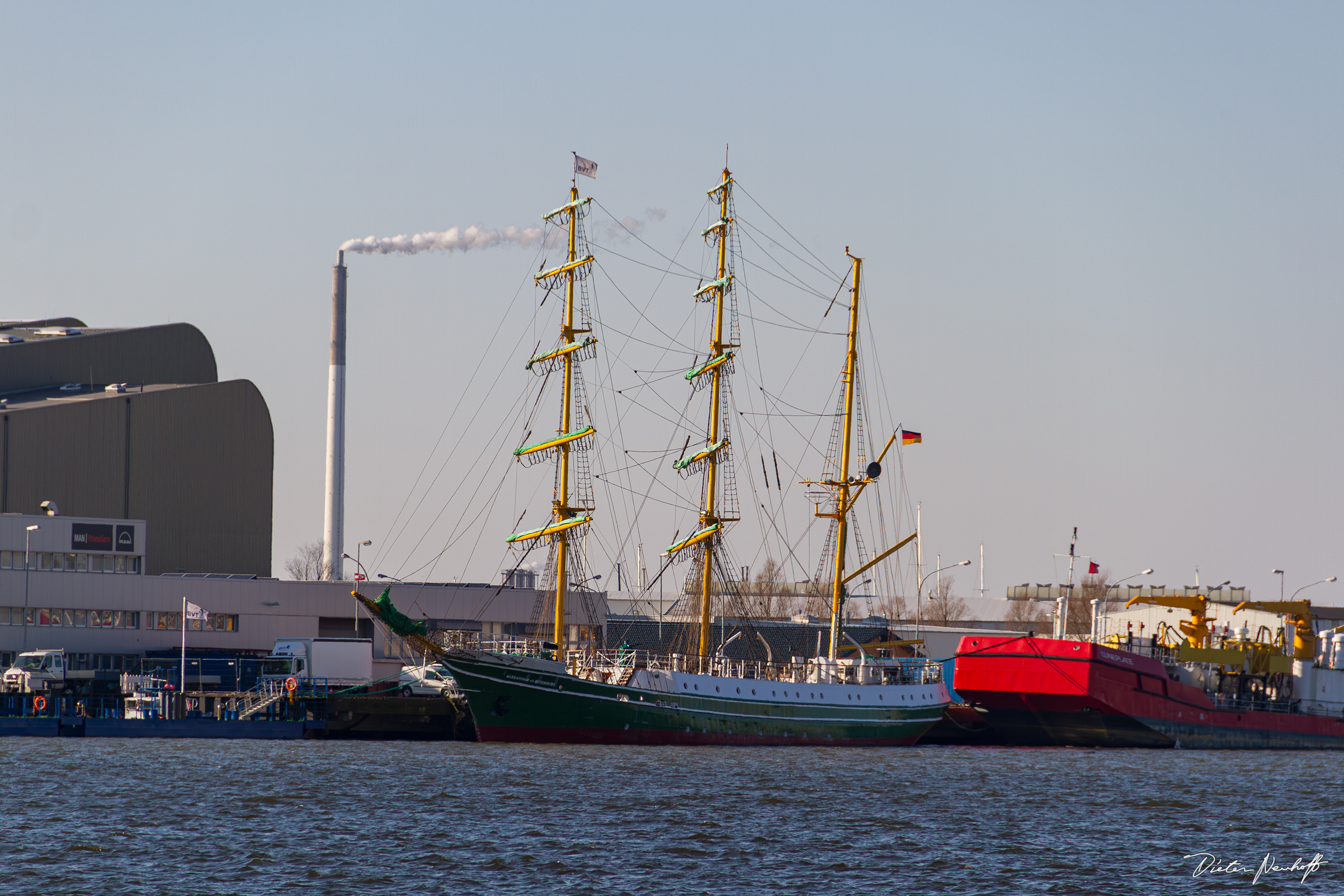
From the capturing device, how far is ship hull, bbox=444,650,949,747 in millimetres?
77000

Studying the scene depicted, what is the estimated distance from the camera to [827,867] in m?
42.9

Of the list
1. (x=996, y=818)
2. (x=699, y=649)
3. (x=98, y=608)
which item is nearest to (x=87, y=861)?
(x=996, y=818)

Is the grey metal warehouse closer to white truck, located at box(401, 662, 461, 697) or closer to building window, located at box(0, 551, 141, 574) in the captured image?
building window, located at box(0, 551, 141, 574)

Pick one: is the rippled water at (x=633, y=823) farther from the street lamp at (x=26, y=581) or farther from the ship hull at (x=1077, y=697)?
the street lamp at (x=26, y=581)

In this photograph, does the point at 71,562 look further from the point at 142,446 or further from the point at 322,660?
the point at 322,660

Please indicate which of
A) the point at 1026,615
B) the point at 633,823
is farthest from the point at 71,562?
the point at 1026,615

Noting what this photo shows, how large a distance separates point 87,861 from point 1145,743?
59624 mm

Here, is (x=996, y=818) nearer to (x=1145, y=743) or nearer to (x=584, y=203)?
(x=1145, y=743)

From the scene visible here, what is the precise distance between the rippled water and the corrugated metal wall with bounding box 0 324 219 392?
77.7 m

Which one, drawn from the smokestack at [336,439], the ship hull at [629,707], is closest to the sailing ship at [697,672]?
the ship hull at [629,707]

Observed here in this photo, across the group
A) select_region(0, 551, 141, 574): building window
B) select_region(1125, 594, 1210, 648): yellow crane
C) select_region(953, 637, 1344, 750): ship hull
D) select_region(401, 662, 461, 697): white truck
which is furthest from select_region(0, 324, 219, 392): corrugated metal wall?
select_region(1125, 594, 1210, 648): yellow crane

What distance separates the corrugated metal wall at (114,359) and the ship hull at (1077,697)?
9426cm

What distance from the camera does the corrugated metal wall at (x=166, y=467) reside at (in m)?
128
